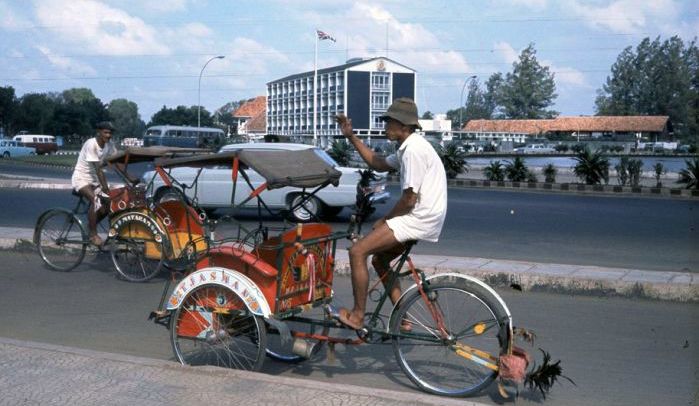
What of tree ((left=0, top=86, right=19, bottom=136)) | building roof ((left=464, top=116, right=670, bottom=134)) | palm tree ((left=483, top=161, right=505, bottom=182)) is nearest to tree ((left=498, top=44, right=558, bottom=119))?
building roof ((left=464, top=116, right=670, bottom=134))

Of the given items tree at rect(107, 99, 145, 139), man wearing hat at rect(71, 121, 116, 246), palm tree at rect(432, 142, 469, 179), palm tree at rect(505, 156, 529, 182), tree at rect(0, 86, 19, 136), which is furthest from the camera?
tree at rect(107, 99, 145, 139)

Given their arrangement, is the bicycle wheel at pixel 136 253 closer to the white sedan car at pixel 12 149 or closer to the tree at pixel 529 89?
the white sedan car at pixel 12 149

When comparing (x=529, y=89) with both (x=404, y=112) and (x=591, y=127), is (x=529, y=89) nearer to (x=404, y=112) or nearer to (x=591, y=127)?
(x=591, y=127)

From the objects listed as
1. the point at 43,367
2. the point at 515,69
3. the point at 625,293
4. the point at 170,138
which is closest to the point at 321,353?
the point at 43,367

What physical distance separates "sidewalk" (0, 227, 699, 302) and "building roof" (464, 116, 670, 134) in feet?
228

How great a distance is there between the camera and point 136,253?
9.69 metres

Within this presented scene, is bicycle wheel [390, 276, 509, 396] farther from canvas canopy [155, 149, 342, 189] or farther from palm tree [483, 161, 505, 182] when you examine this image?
palm tree [483, 161, 505, 182]

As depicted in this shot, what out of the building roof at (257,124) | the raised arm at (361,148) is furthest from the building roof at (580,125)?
the raised arm at (361,148)

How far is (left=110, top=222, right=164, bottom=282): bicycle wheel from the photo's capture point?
953cm

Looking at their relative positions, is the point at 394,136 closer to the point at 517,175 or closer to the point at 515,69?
the point at 517,175

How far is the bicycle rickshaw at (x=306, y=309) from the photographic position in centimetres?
552

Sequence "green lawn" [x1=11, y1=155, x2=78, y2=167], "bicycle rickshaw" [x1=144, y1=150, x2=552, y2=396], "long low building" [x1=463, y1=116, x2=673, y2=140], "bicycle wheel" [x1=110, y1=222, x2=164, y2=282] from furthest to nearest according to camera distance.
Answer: "long low building" [x1=463, y1=116, x2=673, y2=140]
"green lawn" [x1=11, y1=155, x2=78, y2=167]
"bicycle wheel" [x1=110, y1=222, x2=164, y2=282]
"bicycle rickshaw" [x1=144, y1=150, x2=552, y2=396]

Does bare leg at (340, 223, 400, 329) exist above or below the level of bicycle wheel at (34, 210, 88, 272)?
above

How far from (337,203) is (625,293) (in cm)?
890
